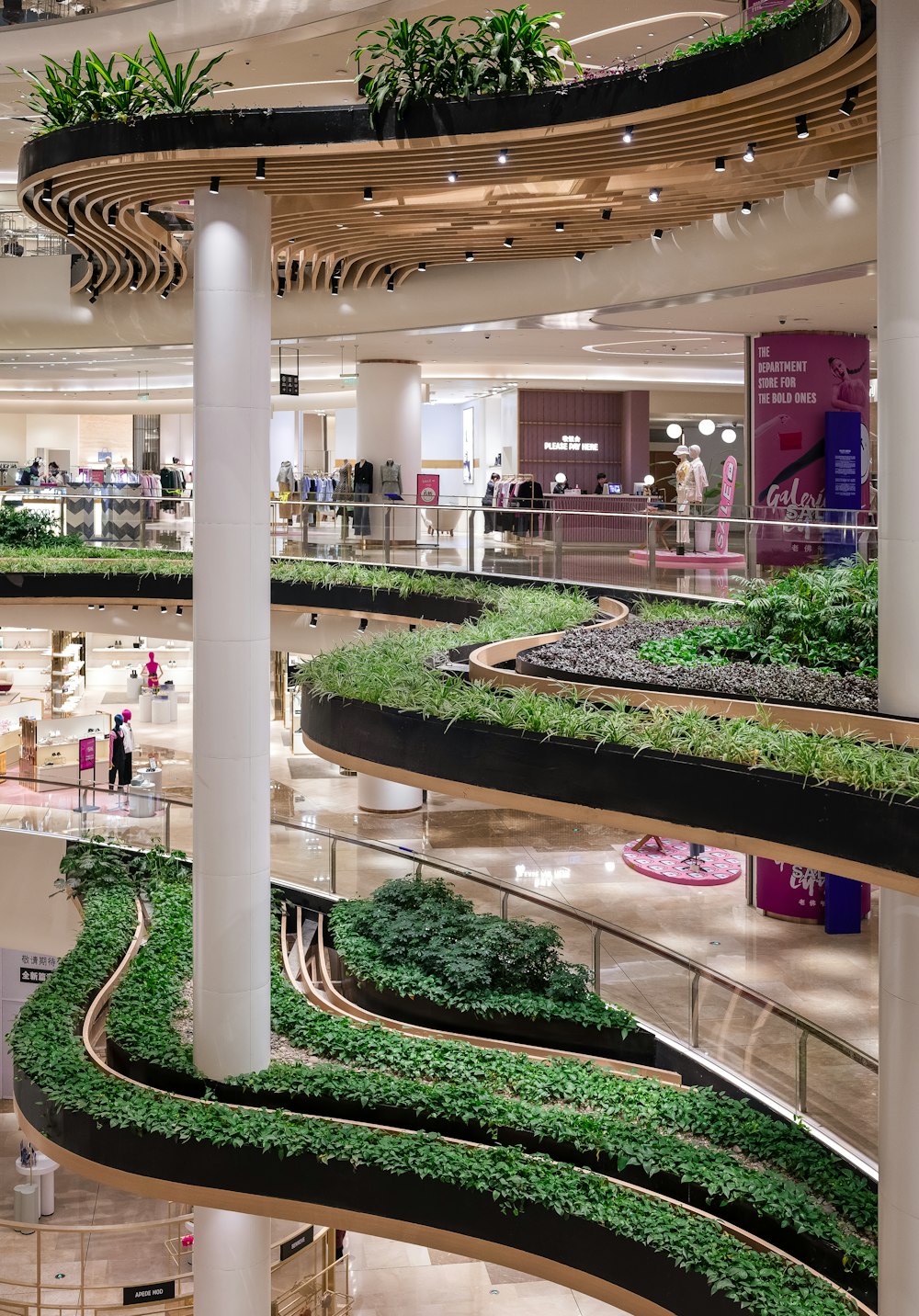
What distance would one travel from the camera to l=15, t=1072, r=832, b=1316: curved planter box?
718 centimetres

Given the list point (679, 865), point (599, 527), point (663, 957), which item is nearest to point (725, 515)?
point (599, 527)

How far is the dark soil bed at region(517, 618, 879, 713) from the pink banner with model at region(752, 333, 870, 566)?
6.01 m

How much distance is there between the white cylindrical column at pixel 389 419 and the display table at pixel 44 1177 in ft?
34.0

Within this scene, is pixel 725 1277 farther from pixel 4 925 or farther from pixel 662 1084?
pixel 4 925

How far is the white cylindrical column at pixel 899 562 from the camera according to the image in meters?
5.55

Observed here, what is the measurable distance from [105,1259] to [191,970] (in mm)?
4609

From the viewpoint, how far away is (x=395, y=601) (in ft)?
52.1

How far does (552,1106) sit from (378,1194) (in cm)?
124

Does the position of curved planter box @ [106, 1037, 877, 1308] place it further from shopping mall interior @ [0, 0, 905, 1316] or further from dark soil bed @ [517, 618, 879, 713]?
dark soil bed @ [517, 618, 879, 713]

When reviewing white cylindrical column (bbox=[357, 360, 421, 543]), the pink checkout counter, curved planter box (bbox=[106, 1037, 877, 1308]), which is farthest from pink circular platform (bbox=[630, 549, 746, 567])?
white cylindrical column (bbox=[357, 360, 421, 543])

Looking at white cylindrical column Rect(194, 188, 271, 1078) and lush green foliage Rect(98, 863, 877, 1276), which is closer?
lush green foliage Rect(98, 863, 877, 1276)

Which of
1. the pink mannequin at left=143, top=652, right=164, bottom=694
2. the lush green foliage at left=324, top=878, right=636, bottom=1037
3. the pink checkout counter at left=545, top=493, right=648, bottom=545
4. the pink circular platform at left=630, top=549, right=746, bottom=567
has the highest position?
the pink checkout counter at left=545, top=493, right=648, bottom=545

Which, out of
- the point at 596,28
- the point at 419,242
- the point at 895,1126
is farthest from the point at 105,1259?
the point at 596,28

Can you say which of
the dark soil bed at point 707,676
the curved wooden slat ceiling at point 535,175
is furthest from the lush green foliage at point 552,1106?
the curved wooden slat ceiling at point 535,175
